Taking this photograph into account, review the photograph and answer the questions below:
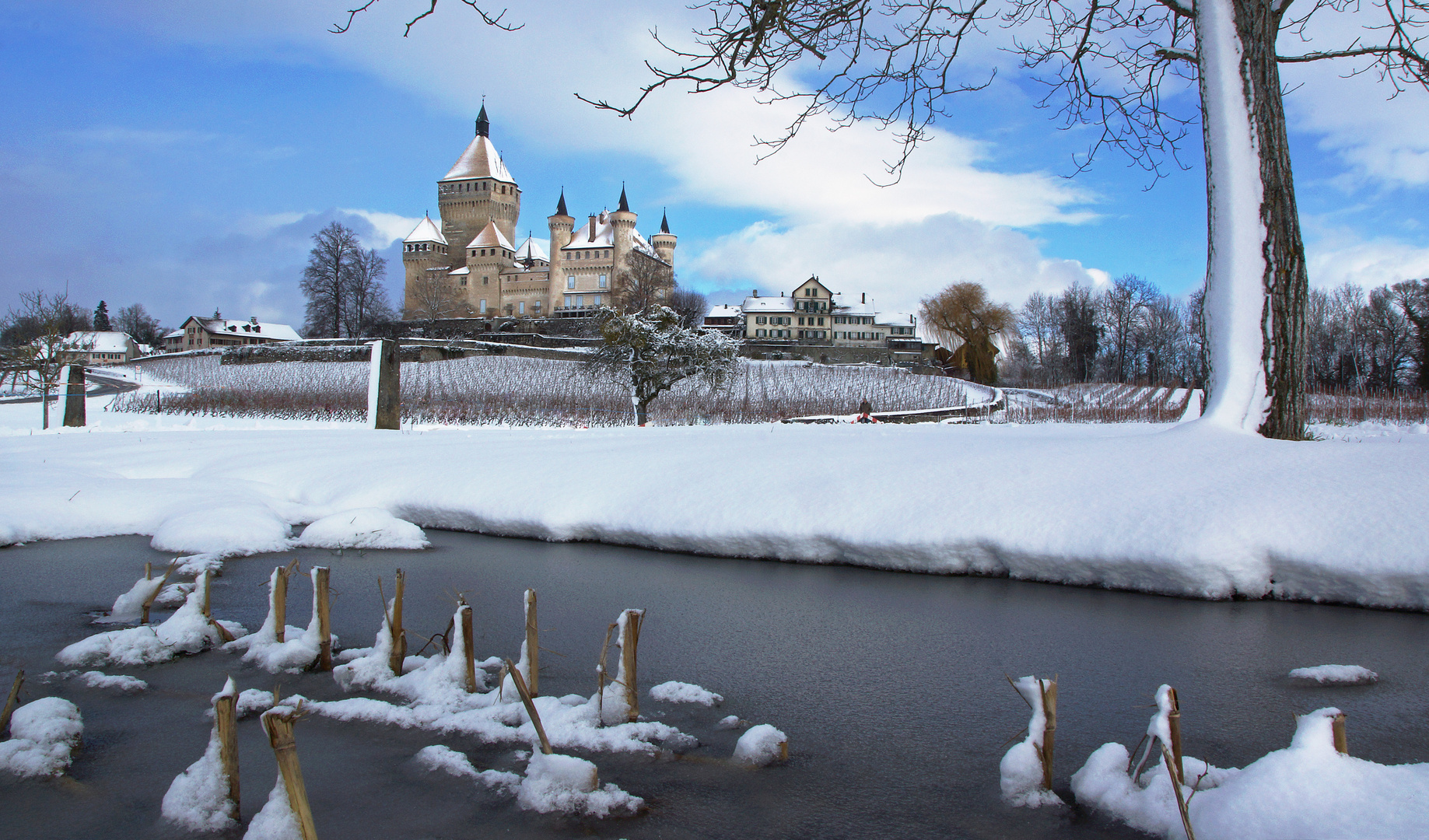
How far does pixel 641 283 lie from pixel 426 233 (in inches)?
993

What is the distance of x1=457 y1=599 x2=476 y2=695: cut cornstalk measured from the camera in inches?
98.0

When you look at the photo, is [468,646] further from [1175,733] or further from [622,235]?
[622,235]

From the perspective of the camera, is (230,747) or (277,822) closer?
(277,822)

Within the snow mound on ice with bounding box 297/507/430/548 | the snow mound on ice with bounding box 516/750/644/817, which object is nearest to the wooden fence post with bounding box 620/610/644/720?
the snow mound on ice with bounding box 516/750/644/817

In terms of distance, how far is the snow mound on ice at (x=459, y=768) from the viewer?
206 cm

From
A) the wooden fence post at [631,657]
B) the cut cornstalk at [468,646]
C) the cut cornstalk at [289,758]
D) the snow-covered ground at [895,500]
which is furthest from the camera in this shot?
the snow-covered ground at [895,500]

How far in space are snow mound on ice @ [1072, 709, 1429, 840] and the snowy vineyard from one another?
15845 millimetres

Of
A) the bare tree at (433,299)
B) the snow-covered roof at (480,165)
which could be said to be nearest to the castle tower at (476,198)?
the snow-covered roof at (480,165)

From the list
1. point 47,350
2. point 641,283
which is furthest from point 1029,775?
point 641,283

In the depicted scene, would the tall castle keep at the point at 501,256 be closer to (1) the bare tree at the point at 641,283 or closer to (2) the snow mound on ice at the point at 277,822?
(1) the bare tree at the point at 641,283

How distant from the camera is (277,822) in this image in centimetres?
164

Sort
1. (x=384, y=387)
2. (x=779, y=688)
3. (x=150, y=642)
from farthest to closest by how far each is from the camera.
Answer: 1. (x=384, y=387)
2. (x=150, y=642)
3. (x=779, y=688)

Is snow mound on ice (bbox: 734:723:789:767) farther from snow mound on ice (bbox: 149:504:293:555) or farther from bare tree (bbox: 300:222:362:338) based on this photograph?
bare tree (bbox: 300:222:362:338)

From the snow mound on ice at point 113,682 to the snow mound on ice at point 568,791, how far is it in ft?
5.72
